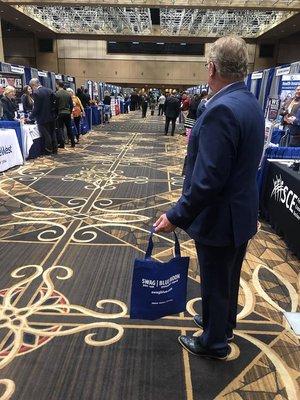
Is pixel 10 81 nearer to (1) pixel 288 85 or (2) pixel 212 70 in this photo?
(1) pixel 288 85

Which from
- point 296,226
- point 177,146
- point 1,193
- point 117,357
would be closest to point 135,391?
point 117,357

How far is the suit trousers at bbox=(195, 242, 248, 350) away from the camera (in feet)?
5.10

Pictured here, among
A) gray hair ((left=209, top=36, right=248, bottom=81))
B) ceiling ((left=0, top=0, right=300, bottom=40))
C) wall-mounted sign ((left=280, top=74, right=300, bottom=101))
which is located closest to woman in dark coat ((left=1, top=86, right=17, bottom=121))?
wall-mounted sign ((left=280, top=74, right=300, bottom=101))

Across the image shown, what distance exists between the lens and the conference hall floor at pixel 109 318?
1.65m

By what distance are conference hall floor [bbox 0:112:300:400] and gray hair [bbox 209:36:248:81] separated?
4.40 feet

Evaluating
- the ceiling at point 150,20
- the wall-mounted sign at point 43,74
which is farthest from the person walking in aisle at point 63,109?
the ceiling at point 150,20

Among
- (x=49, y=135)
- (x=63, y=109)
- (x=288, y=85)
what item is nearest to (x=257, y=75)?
(x=288, y=85)

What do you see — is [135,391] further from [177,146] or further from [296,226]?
[177,146]

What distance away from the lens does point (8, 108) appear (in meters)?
6.52

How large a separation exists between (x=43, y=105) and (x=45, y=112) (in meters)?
0.14

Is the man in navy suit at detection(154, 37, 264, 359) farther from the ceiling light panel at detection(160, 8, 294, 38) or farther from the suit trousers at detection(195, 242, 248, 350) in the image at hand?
the ceiling light panel at detection(160, 8, 294, 38)

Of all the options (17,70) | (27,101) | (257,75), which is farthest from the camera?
(257,75)

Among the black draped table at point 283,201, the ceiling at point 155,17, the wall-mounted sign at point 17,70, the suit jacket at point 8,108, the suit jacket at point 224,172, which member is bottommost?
the black draped table at point 283,201

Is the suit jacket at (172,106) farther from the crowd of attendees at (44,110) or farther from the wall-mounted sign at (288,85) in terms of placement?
the wall-mounted sign at (288,85)
